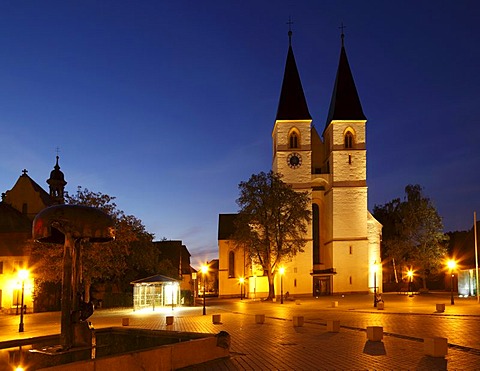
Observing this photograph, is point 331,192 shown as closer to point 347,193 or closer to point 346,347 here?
point 347,193

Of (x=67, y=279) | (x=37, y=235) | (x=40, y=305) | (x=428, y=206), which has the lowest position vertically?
(x=40, y=305)

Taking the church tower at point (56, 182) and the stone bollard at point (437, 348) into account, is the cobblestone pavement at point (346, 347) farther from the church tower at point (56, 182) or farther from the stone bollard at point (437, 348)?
the church tower at point (56, 182)

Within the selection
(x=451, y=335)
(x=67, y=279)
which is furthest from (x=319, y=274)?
(x=67, y=279)

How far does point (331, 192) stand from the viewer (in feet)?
233

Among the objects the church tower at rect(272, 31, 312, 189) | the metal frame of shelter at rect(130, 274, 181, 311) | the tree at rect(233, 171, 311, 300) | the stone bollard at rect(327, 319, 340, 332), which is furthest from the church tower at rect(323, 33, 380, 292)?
the stone bollard at rect(327, 319, 340, 332)

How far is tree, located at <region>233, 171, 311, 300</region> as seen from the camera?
5897cm

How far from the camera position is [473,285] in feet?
181

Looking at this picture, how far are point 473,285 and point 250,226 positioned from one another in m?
22.9

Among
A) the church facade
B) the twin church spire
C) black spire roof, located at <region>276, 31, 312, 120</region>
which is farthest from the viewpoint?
black spire roof, located at <region>276, 31, 312, 120</region>

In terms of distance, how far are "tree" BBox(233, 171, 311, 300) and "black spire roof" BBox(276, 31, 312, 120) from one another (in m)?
15.4

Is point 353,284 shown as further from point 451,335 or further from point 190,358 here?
point 190,358

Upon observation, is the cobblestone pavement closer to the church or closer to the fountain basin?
the fountain basin

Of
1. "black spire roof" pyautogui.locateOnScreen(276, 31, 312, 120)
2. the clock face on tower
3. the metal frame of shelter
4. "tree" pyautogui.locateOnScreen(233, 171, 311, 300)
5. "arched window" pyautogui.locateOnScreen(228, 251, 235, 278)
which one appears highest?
"black spire roof" pyautogui.locateOnScreen(276, 31, 312, 120)

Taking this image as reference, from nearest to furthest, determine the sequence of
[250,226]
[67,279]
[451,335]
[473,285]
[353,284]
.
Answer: [67,279] → [451,335] → [473,285] → [250,226] → [353,284]
